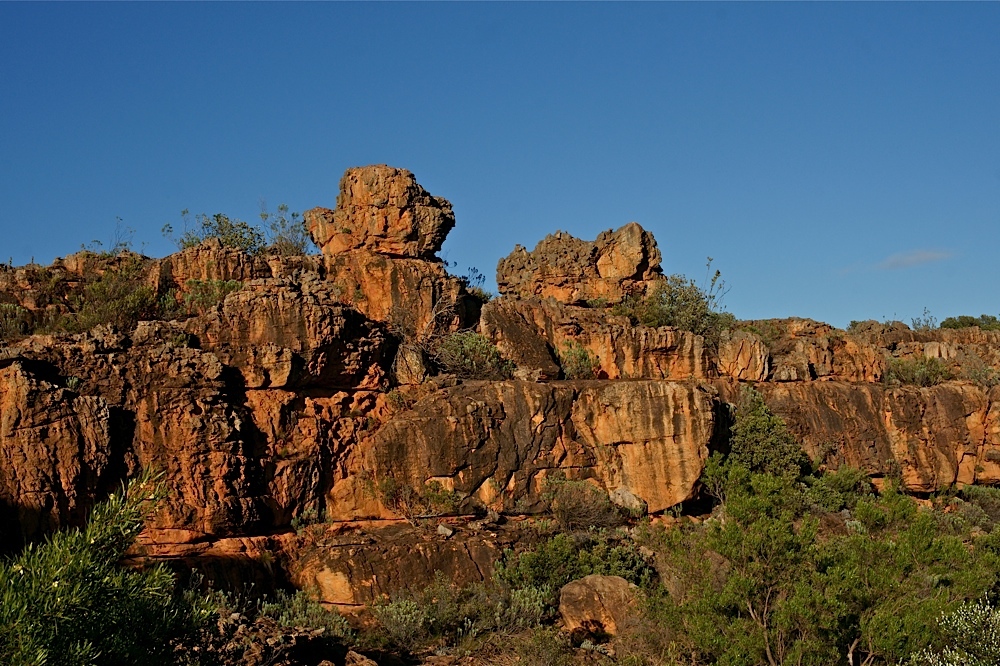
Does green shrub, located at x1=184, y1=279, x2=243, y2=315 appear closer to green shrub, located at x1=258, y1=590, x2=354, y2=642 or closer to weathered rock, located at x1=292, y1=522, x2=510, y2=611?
weathered rock, located at x1=292, y1=522, x2=510, y2=611

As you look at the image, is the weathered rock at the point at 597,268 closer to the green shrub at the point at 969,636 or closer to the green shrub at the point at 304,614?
the green shrub at the point at 304,614

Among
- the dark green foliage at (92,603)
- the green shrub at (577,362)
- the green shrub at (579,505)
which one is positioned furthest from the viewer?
the green shrub at (577,362)

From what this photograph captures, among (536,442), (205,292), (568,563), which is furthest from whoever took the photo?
(205,292)

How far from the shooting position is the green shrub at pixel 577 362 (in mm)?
32250

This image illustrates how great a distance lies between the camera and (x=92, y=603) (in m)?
12.4

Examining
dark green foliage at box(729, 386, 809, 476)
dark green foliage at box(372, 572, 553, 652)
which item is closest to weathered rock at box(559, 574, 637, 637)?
dark green foliage at box(372, 572, 553, 652)

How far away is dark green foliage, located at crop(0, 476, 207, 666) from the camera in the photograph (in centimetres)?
1152

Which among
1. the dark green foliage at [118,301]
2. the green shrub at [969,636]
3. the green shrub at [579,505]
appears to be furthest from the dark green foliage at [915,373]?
the dark green foliage at [118,301]

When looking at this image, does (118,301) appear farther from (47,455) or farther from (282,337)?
(47,455)

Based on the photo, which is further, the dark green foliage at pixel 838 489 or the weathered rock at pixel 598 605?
the dark green foliage at pixel 838 489

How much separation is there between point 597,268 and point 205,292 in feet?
56.2

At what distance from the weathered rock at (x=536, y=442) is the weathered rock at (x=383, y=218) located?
21.5ft

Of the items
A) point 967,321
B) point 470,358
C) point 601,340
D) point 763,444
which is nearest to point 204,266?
point 470,358

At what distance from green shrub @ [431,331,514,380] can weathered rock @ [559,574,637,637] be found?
826cm
